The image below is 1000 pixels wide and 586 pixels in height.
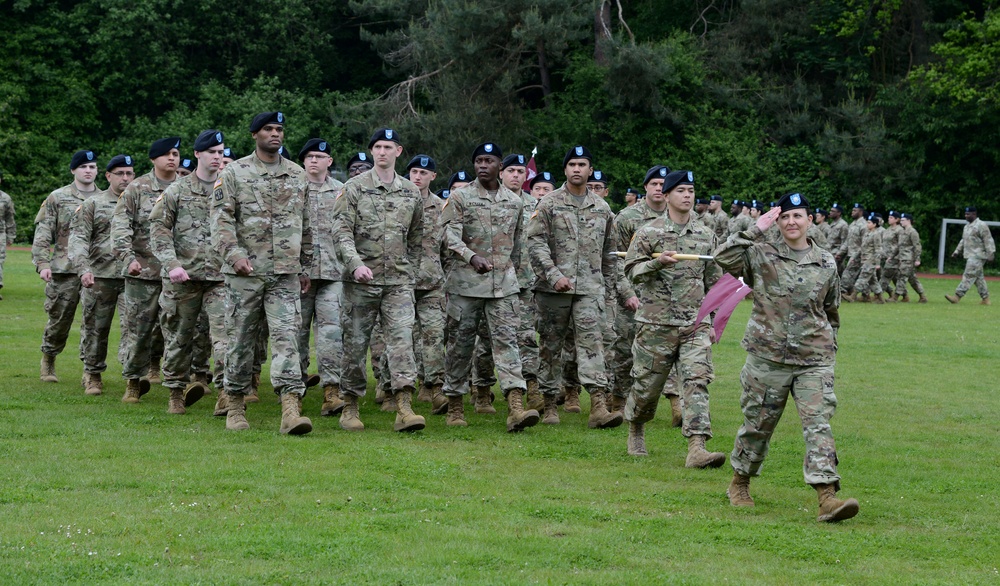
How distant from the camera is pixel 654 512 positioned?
779 centimetres

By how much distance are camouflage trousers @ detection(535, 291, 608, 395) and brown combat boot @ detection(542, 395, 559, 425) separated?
0.06m

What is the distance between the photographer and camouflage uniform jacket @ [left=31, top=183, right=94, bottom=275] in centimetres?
1355

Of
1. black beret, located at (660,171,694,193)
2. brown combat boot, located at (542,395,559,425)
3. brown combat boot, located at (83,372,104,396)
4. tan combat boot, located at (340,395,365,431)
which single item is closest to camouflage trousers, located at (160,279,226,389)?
tan combat boot, located at (340,395,365,431)

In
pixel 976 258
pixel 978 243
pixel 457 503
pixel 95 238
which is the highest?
pixel 978 243

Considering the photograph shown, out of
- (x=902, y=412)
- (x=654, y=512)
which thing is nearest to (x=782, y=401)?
(x=654, y=512)

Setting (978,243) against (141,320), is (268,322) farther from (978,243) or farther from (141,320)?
(978,243)

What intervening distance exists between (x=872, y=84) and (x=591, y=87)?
1051 cm

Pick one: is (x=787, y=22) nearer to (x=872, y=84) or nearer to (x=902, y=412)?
(x=872, y=84)

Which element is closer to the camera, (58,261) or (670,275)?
(670,275)

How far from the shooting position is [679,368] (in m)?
9.73

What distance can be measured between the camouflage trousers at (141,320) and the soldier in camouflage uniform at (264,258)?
2021 mm

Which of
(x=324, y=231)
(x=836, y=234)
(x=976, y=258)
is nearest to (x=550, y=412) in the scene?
(x=324, y=231)

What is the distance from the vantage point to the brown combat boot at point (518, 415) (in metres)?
10.6

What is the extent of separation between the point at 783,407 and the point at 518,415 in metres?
3.24
